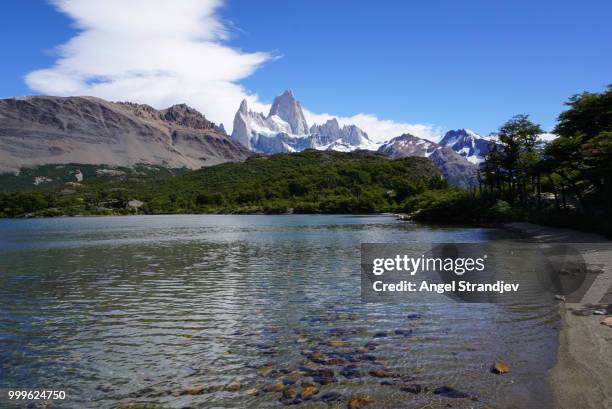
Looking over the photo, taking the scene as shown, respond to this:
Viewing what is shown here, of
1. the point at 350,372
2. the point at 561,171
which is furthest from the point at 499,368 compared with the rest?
the point at 561,171

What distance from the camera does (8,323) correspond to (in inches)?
746

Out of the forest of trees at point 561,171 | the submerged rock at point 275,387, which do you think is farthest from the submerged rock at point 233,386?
the forest of trees at point 561,171

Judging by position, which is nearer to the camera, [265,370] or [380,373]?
[380,373]

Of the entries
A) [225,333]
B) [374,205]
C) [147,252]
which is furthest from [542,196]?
[374,205]

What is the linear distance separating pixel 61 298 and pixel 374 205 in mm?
178049

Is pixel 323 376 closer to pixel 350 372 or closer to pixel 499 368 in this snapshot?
pixel 350 372

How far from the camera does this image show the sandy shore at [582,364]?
10.1 meters

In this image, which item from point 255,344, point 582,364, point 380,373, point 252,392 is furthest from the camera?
point 255,344

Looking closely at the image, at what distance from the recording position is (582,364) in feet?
39.4

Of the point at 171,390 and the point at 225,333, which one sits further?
the point at 225,333

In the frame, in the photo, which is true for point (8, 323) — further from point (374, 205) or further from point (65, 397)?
point (374, 205)

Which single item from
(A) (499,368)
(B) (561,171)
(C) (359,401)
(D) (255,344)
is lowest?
(D) (255,344)

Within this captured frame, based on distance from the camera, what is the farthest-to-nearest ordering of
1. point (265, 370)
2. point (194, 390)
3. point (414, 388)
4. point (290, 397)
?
point (265, 370), point (194, 390), point (414, 388), point (290, 397)

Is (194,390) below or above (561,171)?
below
